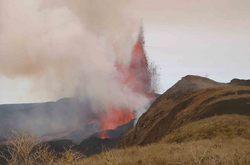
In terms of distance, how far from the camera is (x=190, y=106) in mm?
68062

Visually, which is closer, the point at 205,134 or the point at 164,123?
the point at 205,134

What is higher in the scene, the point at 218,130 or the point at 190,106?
the point at 218,130

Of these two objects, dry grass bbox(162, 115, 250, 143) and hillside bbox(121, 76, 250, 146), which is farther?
hillside bbox(121, 76, 250, 146)

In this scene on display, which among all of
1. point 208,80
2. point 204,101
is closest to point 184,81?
point 208,80

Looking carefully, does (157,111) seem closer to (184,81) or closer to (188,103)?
(184,81)

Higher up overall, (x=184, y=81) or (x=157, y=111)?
(x=184, y=81)

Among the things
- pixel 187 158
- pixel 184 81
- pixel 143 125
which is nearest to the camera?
pixel 187 158

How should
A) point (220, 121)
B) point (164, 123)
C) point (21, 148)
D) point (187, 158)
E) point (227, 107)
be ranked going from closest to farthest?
point (187, 158)
point (21, 148)
point (220, 121)
point (227, 107)
point (164, 123)

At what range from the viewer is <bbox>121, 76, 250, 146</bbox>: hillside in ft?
172

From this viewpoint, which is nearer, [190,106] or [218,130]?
[218,130]

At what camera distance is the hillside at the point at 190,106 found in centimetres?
5256

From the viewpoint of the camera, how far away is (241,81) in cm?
10225

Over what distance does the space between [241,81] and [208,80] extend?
7.50 m

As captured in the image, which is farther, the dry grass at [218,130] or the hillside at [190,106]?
the hillside at [190,106]
